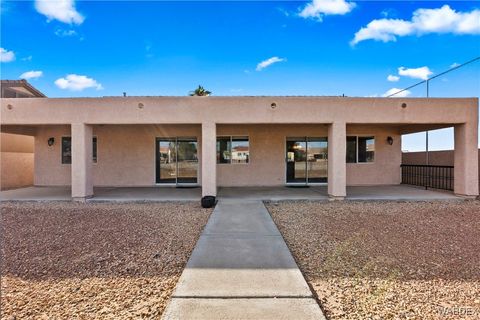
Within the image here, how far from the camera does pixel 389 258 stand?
463 cm

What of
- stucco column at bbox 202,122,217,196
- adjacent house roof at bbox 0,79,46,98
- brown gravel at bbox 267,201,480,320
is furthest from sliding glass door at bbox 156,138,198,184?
adjacent house roof at bbox 0,79,46,98

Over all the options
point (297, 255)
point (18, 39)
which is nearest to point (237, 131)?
point (297, 255)

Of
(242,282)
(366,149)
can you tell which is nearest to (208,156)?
(242,282)

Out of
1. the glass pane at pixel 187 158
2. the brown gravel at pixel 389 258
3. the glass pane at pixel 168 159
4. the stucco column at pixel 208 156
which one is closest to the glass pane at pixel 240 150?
the glass pane at pixel 187 158

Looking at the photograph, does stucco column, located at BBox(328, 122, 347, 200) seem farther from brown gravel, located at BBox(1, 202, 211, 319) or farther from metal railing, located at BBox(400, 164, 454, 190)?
metal railing, located at BBox(400, 164, 454, 190)

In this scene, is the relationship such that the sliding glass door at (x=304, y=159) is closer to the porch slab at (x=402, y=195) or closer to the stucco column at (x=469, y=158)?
the porch slab at (x=402, y=195)

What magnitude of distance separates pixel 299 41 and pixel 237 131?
248 inches

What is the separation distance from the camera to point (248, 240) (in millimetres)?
5492

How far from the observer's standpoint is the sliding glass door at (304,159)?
13.4 meters

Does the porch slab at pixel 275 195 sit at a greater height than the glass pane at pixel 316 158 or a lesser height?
lesser

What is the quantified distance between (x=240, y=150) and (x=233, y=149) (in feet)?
1.11

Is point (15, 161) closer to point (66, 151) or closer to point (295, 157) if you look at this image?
point (66, 151)

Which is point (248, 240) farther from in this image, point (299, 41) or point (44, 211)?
point (299, 41)

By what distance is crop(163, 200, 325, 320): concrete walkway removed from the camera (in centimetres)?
301
